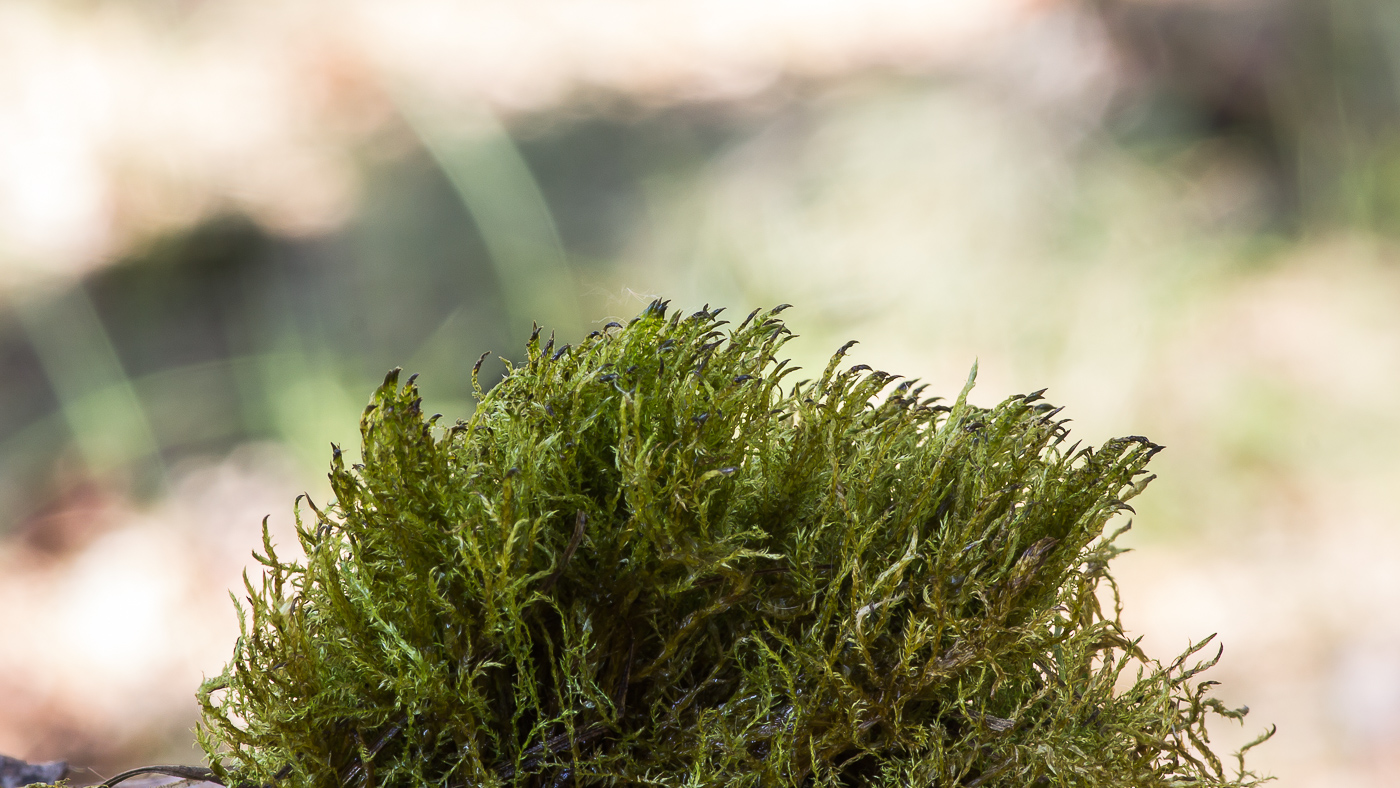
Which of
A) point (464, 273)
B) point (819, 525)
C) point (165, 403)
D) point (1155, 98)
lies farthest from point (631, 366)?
point (1155, 98)

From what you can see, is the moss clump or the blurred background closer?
the moss clump

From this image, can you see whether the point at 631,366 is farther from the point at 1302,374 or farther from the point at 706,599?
the point at 1302,374

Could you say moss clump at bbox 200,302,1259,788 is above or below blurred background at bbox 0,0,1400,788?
below

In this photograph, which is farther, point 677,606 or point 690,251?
point 690,251

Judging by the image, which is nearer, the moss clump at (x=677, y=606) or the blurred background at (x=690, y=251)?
the moss clump at (x=677, y=606)

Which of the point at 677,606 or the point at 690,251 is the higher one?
the point at 690,251
